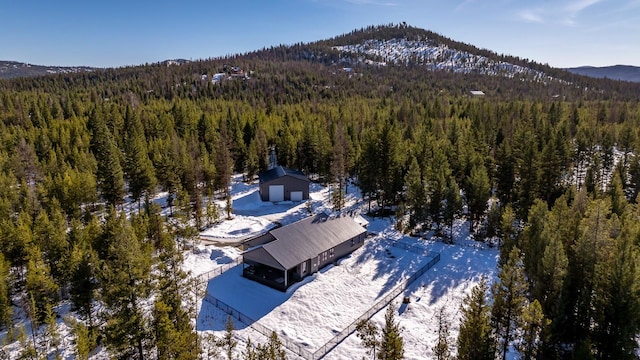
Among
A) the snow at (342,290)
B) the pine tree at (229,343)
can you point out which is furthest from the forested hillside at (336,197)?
the snow at (342,290)

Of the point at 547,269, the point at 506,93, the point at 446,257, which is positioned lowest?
the point at 446,257

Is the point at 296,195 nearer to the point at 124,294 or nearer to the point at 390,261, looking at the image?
the point at 390,261

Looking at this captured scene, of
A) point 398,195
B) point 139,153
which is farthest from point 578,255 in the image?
point 139,153

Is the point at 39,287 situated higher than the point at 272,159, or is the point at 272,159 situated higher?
the point at 39,287

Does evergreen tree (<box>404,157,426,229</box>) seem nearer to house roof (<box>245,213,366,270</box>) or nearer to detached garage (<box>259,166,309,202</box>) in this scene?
house roof (<box>245,213,366,270</box>)

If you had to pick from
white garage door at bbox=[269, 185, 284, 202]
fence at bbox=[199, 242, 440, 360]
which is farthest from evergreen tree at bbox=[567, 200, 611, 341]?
white garage door at bbox=[269, 185, 284, 202]

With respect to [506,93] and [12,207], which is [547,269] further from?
[506,93]

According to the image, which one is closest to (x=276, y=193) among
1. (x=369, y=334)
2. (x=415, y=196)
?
(x=415, y=196)
